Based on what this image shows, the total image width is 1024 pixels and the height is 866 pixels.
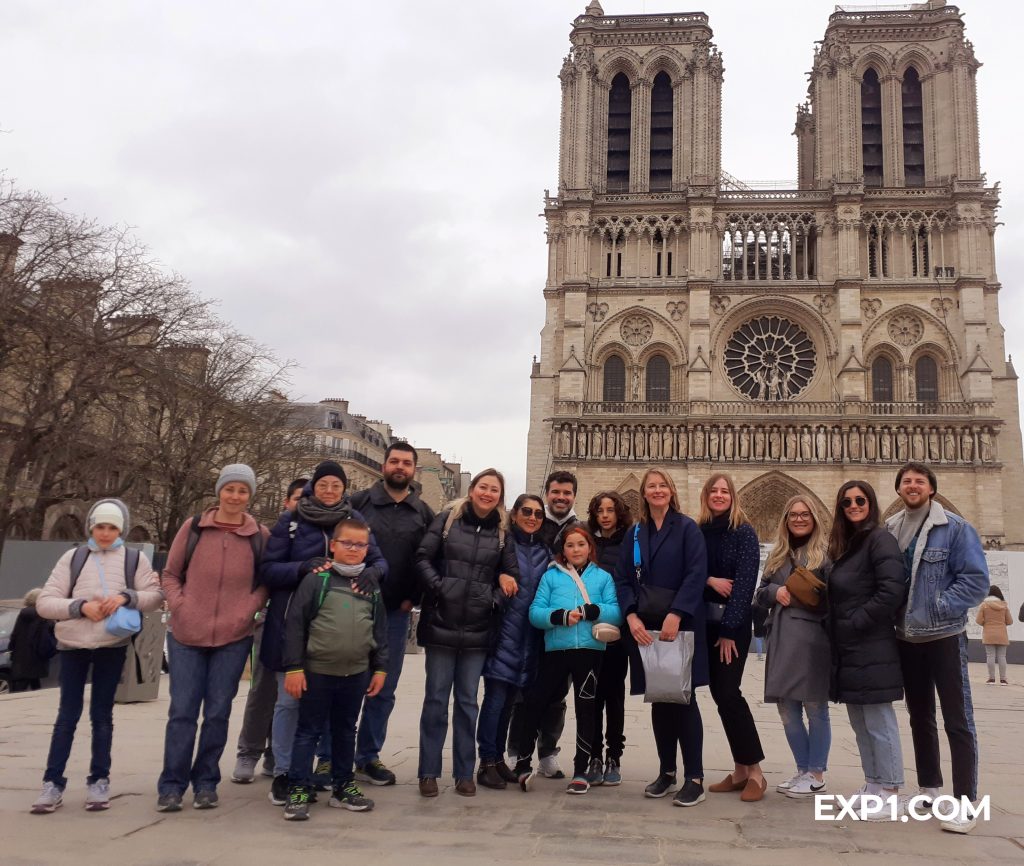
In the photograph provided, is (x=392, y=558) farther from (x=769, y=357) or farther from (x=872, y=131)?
(x=872, y=131)

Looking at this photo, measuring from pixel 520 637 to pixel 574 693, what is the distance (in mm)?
443

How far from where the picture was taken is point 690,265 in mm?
35469

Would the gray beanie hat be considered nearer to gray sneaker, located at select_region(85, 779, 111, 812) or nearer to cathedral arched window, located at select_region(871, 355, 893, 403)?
gray sneaker, located at select_region(85, 779, 111, 812)

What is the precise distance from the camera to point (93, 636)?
4.67m

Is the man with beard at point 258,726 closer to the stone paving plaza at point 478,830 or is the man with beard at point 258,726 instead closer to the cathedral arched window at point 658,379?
the stone paving plaza at point 478,830

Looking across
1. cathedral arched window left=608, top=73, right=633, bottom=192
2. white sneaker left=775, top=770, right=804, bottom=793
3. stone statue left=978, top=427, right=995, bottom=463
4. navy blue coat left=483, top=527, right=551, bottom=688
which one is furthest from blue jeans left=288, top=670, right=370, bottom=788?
cathedral arched window left=608, top=73, right=633, bottom=192

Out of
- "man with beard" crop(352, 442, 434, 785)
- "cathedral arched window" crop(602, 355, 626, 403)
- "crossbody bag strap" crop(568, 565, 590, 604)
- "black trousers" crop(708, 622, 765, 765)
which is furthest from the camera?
"cathedral arched window" crop(602, 355, 626, 403)

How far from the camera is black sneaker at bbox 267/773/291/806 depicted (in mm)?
4762

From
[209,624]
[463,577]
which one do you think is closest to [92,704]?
[209,624]

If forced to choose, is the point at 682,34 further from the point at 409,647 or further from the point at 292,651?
the point at 292,651

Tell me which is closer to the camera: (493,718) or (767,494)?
(493,718)

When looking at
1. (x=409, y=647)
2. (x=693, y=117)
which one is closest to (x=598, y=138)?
(x=693, y=117)

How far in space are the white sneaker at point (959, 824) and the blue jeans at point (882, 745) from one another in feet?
1.31

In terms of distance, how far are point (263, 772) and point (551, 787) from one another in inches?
68.6
